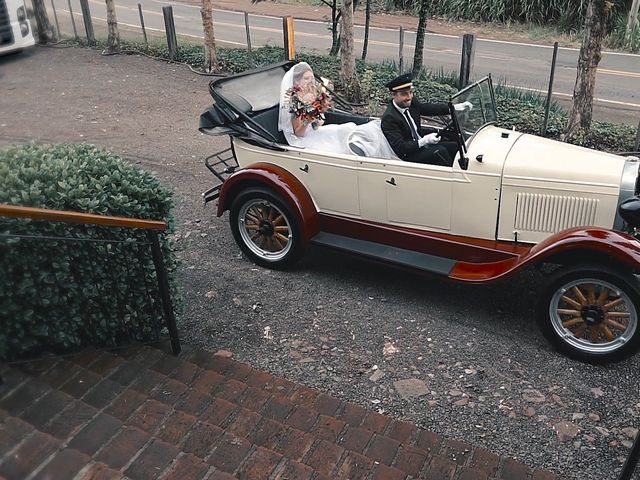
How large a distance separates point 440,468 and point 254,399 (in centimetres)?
118

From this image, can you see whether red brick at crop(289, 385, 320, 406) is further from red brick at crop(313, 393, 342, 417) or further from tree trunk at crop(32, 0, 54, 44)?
tree trunk at crop(32, 0, 54, 44)

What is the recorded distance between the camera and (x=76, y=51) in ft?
48.8

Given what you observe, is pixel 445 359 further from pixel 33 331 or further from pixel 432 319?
pixel 33 331

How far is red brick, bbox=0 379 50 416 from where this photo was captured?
326 centimetres

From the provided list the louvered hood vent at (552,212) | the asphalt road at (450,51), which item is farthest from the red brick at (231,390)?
the asphalt road at (450,51)

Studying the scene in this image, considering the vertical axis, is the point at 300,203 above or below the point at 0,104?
above

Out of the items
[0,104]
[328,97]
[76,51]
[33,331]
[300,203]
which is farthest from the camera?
[76,51]

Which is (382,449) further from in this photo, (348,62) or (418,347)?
(348,62)

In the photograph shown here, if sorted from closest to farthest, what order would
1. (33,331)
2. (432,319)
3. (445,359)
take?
1. (33,331)
2. (445,359)
3. (432,319)

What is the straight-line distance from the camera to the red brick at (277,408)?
11.8 feet

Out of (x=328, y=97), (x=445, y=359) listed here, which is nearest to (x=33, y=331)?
(x=445, y=359)

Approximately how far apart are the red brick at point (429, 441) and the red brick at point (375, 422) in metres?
0.21

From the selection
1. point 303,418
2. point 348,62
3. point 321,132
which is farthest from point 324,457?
point 348,62

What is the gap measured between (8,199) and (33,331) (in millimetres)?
805
